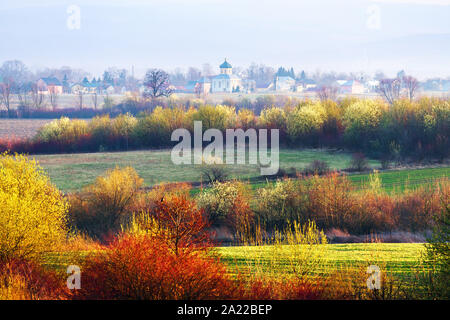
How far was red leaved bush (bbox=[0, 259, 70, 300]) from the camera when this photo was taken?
1190 cm

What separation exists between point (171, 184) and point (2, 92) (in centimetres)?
6995

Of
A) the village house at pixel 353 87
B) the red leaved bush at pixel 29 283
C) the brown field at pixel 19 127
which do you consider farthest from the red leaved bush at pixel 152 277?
the village house at pixel 353 87

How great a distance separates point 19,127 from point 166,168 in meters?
33.1

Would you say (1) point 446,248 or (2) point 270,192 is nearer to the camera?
(1) point 446,248

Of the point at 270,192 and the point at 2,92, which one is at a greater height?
the point at 2,92

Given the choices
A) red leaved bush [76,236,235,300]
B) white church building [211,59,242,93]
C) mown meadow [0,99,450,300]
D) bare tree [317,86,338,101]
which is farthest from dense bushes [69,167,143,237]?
white church building [211,59,242,93]

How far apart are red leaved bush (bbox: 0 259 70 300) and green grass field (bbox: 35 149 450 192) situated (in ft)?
61.3

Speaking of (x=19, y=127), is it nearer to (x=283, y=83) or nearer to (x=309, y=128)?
(x=309, y=128)

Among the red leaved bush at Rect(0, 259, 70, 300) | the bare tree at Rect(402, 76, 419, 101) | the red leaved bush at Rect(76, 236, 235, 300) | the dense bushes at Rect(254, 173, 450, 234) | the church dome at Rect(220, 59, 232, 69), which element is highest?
the church dome at Rect(220, 59, 232, 69)

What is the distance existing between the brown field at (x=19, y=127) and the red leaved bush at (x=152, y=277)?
4679 cm

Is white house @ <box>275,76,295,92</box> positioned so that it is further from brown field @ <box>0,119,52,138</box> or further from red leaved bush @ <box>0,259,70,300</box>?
red leaved bush @ <box>0,259,70,300</box>

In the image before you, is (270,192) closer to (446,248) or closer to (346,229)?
(346,229)
